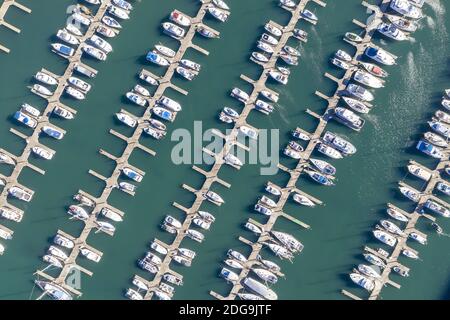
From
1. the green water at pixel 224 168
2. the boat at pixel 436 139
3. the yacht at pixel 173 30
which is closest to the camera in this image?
the boat at pixel 436 139

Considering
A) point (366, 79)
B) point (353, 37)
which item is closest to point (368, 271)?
Answer: point (366, 79)

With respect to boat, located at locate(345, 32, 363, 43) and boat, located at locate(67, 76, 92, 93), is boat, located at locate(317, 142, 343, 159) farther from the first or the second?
boat, located at locate(67, 76, 92, 93)

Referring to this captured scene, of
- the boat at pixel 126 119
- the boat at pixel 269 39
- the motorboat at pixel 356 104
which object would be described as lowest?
the boat at pixel 126 119

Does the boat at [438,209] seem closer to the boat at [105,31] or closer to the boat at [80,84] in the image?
the boat at [105,31]

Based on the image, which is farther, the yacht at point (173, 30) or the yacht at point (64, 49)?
the yacht at point (64, 49)

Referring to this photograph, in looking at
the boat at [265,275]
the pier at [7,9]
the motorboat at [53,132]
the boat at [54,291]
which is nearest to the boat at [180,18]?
the pier at [7,9]

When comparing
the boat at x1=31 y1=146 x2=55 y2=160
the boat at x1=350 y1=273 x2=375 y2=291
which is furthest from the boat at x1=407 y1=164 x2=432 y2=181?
the boat at x1=31 y1=146 x2=55 y2=160
